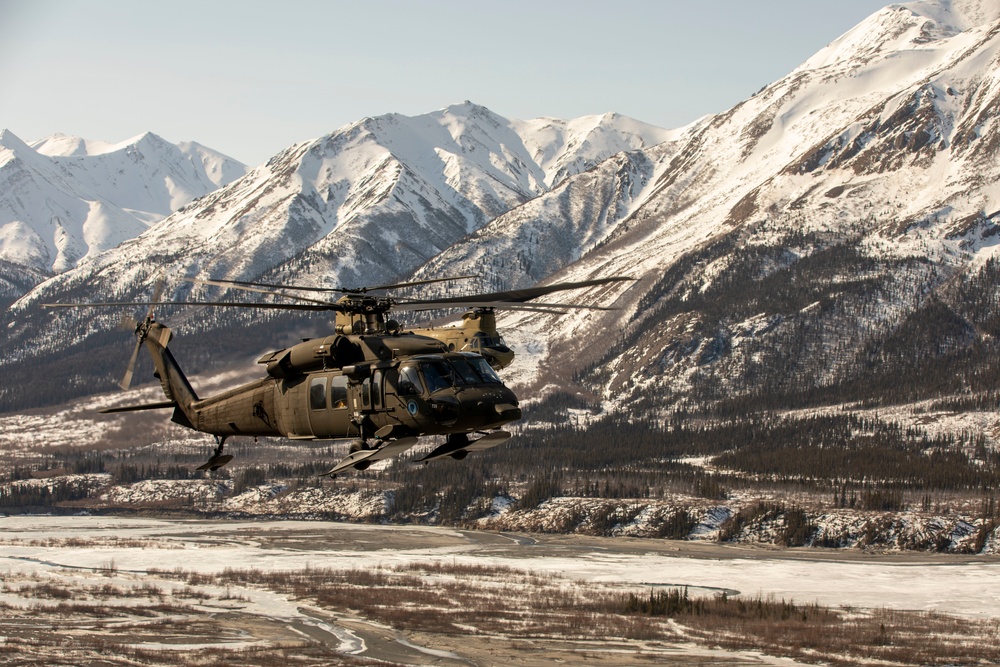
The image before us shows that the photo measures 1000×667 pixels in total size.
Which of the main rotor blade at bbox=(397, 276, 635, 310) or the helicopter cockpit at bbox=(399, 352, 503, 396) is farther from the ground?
the main rotor blade at bbox=(397, 276, 635, 310)

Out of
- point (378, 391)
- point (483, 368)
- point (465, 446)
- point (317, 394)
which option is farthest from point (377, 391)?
point (483, 368)

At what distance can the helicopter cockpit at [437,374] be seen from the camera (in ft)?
185

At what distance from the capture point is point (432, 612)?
130 m

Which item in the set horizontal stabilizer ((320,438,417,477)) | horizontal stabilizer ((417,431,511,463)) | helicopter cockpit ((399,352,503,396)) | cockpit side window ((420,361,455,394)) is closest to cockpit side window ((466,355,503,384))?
helicopter cockpit ((399,352,503,396))

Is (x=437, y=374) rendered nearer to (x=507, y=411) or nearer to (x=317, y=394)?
(x=507, y=411)

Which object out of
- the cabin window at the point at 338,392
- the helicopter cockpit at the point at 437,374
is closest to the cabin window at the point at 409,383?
the helicopter cockpit at the point at 437,374

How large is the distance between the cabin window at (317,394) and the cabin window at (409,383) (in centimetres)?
429

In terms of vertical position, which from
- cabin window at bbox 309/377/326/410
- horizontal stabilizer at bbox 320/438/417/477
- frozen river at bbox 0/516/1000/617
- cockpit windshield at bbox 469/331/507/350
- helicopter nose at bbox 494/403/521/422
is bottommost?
frozen river at bbox 0/516/1000/617

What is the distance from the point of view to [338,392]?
58.6 meters

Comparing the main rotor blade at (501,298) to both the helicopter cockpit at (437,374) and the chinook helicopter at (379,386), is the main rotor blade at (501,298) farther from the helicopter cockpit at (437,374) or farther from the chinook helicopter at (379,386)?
the helicopter cockpit at (437,374)

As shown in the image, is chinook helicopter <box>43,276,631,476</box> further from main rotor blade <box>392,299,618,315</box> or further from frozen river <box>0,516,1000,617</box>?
frozen river <box>0,516,1000,617</box>

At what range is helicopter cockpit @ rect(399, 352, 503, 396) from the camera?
56.3m

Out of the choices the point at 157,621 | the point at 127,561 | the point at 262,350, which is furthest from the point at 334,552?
the point at 157,621

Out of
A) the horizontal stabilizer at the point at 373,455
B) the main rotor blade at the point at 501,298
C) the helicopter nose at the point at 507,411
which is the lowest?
the horizontal stabilizer at the point at 373,455
